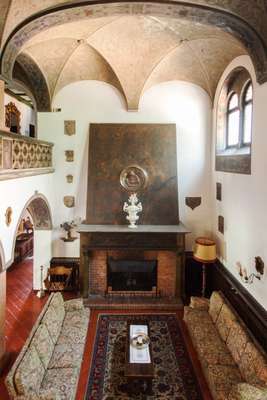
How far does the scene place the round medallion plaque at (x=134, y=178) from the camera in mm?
8633

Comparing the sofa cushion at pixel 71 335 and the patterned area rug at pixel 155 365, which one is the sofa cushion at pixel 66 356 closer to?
the sofa cushion at pixel 71 335

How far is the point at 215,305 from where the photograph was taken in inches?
251

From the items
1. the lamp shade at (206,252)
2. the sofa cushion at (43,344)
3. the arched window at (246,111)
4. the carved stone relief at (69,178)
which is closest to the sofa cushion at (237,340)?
the lamp shade at (206,252)

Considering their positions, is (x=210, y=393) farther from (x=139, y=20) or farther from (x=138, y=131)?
(x=139, y=20)

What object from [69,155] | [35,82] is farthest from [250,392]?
[35,82]

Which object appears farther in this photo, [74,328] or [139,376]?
[74,328]

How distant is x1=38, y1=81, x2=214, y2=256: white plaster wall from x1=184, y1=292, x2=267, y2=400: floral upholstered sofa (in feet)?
9.77

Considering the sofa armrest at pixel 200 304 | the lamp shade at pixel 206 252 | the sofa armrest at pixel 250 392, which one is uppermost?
the lamp shade at pixel 206 252

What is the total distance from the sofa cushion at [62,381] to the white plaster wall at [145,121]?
4.77 m

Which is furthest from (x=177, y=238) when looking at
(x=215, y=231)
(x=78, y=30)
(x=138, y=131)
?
(x=78, y=30)

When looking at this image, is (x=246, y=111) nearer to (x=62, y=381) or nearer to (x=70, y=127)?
(x=70, y=127)

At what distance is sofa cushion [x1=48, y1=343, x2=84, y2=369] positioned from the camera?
4.90m

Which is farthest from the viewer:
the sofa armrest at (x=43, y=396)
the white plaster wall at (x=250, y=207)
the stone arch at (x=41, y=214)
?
the stone arch at (x=41, y=214)

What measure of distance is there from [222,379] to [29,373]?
2857mm
